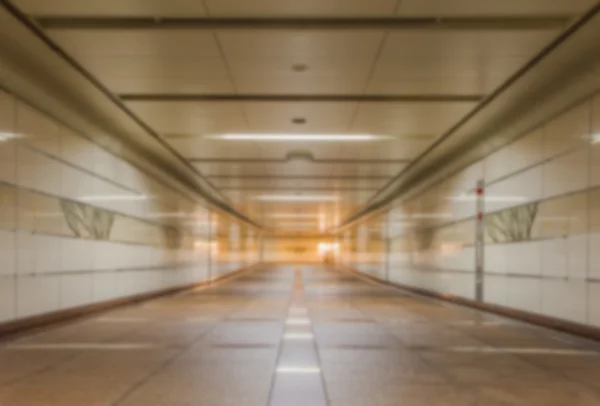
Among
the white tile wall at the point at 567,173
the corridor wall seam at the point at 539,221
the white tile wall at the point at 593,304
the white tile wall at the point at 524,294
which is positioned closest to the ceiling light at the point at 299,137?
the corridor wall seam at the point at 539,221

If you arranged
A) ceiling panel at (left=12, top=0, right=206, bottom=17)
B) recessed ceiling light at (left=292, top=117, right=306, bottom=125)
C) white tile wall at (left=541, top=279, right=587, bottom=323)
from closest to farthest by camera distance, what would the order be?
ceiling panel at (left=12, top=0, right=206, bottom=17) < white tile wall at (left=541, top=279, right=587, bottom=323) < recessed ceiling light at (left=292, top=117, right=306, bottom=125)

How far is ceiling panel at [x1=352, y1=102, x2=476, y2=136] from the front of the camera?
500 inches

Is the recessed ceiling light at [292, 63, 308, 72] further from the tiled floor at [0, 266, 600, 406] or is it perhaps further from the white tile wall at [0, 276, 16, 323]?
the white tile wall at [0, 276, 16, 323]

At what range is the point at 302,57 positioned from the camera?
953 cm

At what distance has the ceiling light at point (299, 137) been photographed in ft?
51.8

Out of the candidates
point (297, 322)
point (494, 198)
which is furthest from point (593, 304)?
point (494, 198)

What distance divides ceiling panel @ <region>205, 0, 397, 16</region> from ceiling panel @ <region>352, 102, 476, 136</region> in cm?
483

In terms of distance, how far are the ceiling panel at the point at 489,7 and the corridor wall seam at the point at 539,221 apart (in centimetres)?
278

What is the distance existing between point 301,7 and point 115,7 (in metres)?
2.04

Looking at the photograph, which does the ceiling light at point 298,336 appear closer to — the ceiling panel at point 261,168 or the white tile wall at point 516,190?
the white tile wall at point 516,190

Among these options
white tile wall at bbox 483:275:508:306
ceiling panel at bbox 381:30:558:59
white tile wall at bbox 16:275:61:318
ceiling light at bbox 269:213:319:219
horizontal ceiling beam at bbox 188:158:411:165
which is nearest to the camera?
ceiling panel at bbox 381:30:558:59

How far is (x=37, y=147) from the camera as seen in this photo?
1131 centimetres

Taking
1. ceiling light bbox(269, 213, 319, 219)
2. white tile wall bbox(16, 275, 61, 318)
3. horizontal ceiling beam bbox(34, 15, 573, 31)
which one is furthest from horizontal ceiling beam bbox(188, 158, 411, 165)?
ceiling light bbox(269, 213, 319, 219)

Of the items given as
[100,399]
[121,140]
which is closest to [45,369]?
[100,399]
